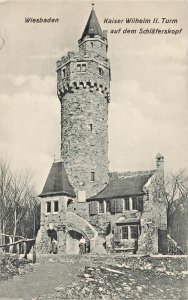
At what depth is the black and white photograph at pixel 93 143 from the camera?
1560 centimetres

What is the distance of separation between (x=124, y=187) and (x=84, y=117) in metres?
4.48

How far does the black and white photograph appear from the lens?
614 inches

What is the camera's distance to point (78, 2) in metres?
15.7

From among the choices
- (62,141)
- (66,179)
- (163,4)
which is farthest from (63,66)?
(163,4)

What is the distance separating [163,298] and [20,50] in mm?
9590

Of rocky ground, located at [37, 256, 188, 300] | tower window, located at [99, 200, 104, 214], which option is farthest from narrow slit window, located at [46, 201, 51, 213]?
rocky ground, located at [37, 256, 188, 300]

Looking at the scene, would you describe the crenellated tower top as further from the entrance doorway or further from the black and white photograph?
the entrance doorway

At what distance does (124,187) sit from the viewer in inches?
1004

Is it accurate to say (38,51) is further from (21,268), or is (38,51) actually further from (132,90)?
(21,268)

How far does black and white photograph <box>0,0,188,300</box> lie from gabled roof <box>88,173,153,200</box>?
8cm

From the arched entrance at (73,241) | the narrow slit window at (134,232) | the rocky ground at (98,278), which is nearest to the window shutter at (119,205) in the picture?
the narrow slit window at (134,232)

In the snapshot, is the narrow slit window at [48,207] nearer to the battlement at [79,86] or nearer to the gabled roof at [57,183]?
the gabled roof at [57,183]

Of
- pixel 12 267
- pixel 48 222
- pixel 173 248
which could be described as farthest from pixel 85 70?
pixel 12 267

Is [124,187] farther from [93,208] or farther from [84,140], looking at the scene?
[84,140]
